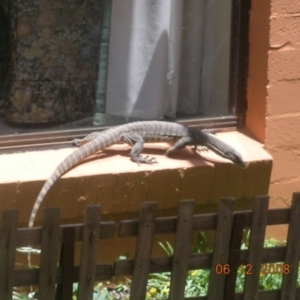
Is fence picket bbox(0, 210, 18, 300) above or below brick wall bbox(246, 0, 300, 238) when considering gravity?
below

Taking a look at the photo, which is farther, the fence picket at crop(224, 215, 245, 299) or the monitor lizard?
the monitor lizard

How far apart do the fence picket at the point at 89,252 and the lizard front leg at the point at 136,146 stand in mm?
1155

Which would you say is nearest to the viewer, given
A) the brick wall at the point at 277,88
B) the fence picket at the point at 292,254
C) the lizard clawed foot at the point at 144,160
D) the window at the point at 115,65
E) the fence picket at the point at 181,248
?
the fence picket at the point at 181,248

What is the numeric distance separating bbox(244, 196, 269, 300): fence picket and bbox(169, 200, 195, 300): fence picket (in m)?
0.38

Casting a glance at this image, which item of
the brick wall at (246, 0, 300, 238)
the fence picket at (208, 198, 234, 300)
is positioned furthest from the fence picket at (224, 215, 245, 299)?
the brick wall at (246, 0, 300, 238)

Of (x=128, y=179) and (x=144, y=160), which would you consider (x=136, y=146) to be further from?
(x=128, y=179)

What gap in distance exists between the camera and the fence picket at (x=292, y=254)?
4277 mm

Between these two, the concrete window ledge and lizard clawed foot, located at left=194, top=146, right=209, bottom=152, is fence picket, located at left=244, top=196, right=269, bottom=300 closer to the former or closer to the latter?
the concrete window ledge

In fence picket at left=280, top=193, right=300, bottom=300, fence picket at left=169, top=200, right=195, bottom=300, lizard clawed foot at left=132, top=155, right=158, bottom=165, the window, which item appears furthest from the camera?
the window

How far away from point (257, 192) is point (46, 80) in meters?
1.57

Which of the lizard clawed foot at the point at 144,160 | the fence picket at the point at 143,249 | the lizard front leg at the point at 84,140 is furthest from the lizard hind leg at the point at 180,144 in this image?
the fence picket at the point at 143,249

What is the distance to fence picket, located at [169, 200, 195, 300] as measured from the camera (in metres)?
4.00

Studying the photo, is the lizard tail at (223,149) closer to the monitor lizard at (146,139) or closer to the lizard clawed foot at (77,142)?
the monitor lizard at (146,139)

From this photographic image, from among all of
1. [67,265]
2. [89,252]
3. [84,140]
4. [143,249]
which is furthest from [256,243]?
[84,140]
